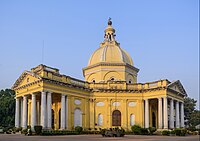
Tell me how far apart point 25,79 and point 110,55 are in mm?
15217

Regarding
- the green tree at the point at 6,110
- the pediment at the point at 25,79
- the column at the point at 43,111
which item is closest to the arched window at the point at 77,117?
the column at the point at 43,111

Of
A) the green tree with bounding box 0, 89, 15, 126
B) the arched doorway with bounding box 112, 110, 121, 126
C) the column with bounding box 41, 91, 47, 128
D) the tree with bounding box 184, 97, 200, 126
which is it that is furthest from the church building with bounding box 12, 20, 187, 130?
the tree with bounding box 184, 97, 200, 126

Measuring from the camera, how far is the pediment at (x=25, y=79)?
126ft

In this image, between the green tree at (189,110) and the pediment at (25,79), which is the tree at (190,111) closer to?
the green tree at (189,110)

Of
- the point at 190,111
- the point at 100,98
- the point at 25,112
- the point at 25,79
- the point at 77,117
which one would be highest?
the point at 25,79

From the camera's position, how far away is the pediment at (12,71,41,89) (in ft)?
126

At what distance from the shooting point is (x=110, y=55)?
4969cm

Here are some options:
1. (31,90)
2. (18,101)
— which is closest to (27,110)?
(18,101)

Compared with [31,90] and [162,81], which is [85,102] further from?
[162,81]

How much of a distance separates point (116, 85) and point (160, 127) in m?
8.85

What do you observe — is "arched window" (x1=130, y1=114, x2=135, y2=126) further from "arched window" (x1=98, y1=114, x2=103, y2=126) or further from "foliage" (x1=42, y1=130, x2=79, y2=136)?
"foliage" (x1=42, y1=130, x2=79, y2=136)

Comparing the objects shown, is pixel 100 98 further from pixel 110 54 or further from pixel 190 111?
pixel 190 111

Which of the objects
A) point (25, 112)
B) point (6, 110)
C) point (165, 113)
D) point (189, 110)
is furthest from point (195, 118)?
point (25, 112)

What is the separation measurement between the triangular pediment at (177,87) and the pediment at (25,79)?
18792mm
